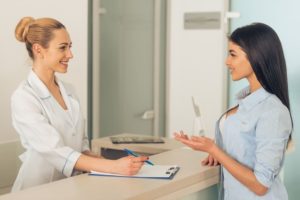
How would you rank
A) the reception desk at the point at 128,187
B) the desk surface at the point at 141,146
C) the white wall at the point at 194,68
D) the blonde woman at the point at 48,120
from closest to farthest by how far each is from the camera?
the reception desk at the point at 128,187 < the blonde woman at the point at 48,120 < the desk surface at the point at 141,146 < the white wall at the point at 194,68

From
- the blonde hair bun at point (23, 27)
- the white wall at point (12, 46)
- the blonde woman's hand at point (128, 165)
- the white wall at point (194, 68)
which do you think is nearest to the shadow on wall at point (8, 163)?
the white wall at point (12, 46)

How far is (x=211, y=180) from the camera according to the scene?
6.35 feet

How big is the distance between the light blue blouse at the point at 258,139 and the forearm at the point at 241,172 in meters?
0.02

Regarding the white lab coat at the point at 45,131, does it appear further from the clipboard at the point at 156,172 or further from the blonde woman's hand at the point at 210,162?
the blonde woman's hand at the point at 210,162

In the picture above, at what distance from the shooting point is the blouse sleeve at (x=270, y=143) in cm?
165

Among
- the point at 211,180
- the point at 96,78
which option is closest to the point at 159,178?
the point at 211,180

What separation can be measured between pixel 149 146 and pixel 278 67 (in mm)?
1159

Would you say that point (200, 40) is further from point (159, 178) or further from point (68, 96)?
point (159, 178)

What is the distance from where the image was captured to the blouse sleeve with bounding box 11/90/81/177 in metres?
1.86

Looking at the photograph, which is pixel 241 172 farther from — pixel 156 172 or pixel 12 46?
pixel 12 46

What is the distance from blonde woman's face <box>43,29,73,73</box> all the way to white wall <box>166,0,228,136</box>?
2.08 meters

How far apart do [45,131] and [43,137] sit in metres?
0.02

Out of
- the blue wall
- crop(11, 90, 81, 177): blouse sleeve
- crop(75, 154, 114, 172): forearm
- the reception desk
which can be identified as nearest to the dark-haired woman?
the reception desk

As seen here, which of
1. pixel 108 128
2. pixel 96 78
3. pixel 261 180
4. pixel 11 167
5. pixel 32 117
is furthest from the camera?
pixel 108 128
